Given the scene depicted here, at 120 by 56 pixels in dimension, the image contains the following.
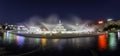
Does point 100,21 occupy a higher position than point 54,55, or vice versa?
point 100,21

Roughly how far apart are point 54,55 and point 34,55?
2248mm

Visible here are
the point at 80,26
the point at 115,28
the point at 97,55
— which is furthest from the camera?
the point at 80,26

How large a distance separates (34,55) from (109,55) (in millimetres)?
8227

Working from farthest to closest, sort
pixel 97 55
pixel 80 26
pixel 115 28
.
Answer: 1. pixel 80 26
2. pixel 115 28
3. pixel 97 55

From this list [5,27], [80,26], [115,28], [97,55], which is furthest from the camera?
[5,27]

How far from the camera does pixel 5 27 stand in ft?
624

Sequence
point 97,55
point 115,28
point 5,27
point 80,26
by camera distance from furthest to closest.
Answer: point 5,27 → point 80,26 → point 115,28 → point 97,55

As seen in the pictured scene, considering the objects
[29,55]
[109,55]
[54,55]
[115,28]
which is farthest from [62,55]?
[115,28]

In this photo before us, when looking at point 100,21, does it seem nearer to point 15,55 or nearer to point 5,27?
point 5,27

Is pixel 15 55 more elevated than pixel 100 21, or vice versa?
pixel 100 21

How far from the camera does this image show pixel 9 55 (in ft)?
54.9

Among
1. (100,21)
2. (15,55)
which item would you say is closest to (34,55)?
(15,55)

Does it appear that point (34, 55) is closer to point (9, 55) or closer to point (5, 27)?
point (9, 55)

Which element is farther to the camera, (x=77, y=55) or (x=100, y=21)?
(x=100, y=21)
